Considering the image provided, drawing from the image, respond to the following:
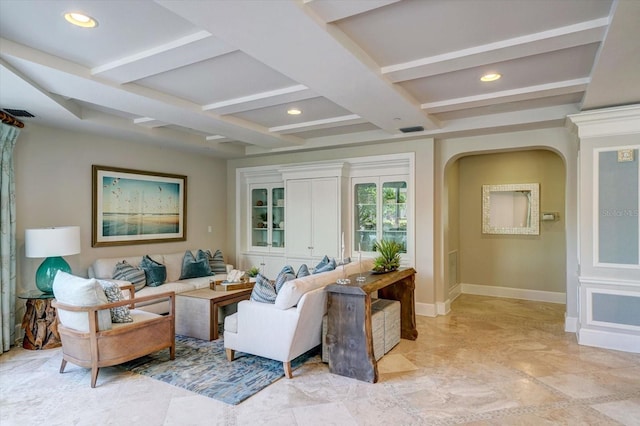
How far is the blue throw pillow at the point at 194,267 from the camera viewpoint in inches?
221

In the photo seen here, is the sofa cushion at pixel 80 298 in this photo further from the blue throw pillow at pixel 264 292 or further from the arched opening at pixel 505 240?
the arched opening at pixel 505 240

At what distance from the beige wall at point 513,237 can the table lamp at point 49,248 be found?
6033 millimetres

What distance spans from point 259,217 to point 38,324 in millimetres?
3707

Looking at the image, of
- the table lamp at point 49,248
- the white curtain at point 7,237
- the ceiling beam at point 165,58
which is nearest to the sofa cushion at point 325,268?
the ceiling beam at point 165,58

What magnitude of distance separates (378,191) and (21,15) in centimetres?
452

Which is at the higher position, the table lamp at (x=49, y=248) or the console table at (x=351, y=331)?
the table lamp at (x=49, y=248)

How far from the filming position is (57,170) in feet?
15.2

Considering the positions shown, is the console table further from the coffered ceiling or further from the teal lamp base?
the teal lamp base

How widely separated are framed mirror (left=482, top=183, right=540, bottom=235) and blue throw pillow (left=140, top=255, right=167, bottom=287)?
535 centimetres

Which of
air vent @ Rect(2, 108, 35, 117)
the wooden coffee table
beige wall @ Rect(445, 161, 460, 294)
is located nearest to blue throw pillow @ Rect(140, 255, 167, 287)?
the wooden coffee table

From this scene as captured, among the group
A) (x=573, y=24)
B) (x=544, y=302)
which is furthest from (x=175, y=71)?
(x=544, y=302)

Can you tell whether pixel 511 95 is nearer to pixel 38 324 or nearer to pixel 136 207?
pixel 136 207

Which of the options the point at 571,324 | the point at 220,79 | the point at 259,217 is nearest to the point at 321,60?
the point at 220,79

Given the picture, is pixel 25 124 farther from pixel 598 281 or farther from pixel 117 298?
pixel 598 281
